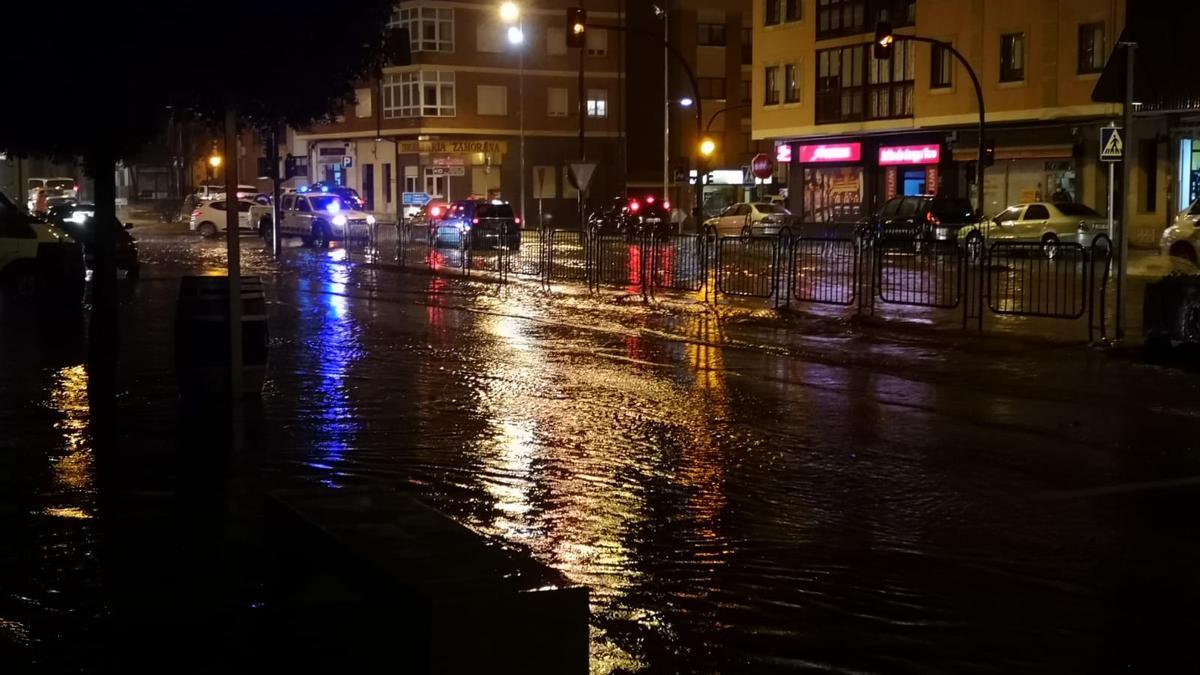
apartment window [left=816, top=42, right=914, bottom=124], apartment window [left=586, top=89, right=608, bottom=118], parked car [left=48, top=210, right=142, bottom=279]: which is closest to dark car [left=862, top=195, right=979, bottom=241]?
apartment window [left=816, top=42, right=914, bottom=124]

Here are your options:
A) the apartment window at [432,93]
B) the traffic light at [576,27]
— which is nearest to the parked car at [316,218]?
the traffic light at [576,27]

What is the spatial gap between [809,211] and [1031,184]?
13.2 m

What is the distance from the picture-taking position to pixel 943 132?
5256 centimetres

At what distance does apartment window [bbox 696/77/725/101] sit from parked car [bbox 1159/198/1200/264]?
1984 inches

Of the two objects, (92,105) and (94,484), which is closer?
(94,484)

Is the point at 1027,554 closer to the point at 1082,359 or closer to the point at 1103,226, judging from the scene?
the point at 1082,359

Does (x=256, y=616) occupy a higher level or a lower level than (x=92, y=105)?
lower

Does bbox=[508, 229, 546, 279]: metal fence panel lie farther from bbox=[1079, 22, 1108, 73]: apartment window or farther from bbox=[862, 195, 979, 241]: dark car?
bbox=[1079, 22, 1108, 73]: apartment window

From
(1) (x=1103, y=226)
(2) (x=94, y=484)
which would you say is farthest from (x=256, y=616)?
(1) (x=1103, y=226)

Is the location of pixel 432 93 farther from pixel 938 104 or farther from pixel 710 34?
pixel 938 104

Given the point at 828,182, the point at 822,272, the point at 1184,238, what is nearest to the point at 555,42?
the point at 828,182

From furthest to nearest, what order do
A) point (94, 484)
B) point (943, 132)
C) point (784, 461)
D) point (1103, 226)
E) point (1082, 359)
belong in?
point (943, 132), point (1103, 226), point (1082, 359), point (784, 461), point (94, 484)

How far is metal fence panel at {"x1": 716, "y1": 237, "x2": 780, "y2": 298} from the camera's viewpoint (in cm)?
2564

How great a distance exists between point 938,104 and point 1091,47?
7090mm
